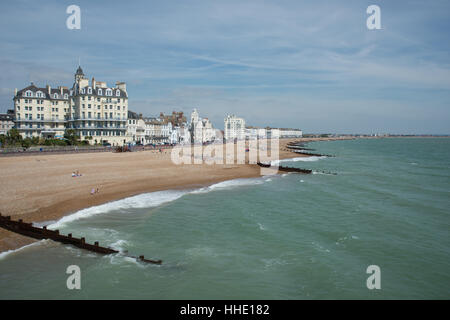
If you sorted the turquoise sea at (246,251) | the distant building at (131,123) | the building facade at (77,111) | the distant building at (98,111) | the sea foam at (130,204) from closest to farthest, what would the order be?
1. the turquoise sea at (246,251)
2. the sea foam at (130,204)
3. the building facade at (77,111)
4. the distant building at (98,111)
5. the distant building at (131,123)

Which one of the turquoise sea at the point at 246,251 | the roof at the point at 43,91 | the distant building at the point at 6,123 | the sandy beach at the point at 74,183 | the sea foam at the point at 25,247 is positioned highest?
the roof at the point at 43,91

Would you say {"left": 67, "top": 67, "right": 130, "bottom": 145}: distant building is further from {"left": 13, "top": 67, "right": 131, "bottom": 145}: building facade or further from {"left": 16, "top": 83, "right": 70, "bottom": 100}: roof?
{"left": 16, "top": 83, "right": 70, "bottom": 100}: roof

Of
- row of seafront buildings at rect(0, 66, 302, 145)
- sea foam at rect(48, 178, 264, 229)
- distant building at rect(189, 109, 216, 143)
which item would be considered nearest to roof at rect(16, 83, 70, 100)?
row of seafront buildings at rect(0, 66, 302, 145)

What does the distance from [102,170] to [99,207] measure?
48.2ft

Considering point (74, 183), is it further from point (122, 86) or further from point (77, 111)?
point (122, 86)

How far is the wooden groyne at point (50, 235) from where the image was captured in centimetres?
1399

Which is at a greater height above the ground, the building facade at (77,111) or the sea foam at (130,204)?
the building facade at (77,111)

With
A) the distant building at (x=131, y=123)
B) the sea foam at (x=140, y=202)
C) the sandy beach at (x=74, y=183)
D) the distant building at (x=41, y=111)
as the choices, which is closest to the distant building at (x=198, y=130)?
the distant building at (x=131, y=123)

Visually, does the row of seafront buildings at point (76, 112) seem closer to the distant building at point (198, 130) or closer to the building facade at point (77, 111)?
the building facade at point (77, 111)

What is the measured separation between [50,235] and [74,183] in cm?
1309

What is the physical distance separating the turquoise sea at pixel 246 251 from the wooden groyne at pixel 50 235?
311mm

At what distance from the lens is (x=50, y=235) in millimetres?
14875

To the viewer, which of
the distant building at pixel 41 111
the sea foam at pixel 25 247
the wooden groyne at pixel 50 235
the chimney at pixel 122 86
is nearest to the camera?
the sea foam at pixel 25 247

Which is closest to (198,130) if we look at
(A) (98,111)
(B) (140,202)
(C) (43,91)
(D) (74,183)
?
(A) (98,111)
